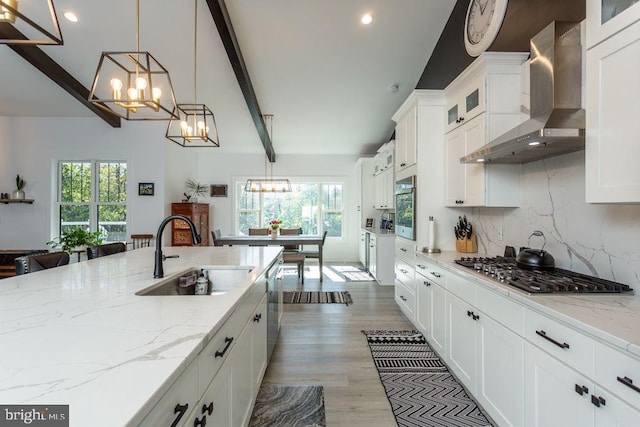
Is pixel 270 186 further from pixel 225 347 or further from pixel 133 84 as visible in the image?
pixel 225 347

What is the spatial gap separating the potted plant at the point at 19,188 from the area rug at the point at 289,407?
6.12 metres

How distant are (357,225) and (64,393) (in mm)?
6910

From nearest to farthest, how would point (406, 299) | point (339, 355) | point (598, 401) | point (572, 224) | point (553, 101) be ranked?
point (598, 401)
point (553, 101)
point (572, 224)
point (339, 355)
point (406, 299)

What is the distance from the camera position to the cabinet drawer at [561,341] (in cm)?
111

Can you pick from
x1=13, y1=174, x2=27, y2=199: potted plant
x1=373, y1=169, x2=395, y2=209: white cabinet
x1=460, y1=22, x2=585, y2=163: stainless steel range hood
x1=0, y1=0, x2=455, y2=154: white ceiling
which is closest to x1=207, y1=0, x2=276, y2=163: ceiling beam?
x1=0, y1=0, x2=455, y2=154: white ceiling

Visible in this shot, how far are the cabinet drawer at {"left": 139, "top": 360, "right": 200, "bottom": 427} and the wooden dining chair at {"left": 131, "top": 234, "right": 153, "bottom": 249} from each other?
5400mm

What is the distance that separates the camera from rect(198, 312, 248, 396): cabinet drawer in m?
0.97

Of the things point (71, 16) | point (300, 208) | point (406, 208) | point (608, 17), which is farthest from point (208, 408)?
point (300, 208)

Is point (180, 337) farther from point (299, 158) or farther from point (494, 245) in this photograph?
point (299, 158)

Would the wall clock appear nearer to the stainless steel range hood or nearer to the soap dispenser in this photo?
the stainless steel range hood

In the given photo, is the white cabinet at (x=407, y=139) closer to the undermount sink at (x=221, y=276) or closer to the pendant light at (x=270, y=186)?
the undermount sink at (x=221, y=276)

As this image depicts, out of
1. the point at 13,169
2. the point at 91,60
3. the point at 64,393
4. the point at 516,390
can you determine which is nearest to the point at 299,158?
the point at 91,60

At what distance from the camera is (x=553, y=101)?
5.94 ft

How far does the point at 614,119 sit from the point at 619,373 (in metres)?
1.02
